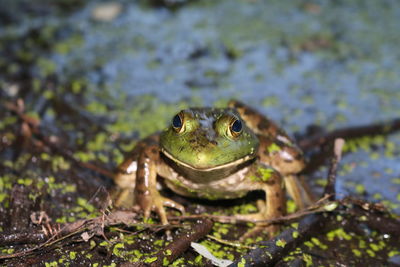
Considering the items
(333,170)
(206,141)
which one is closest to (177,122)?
(206,141)

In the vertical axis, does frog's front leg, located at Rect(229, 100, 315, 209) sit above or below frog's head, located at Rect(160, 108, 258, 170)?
below

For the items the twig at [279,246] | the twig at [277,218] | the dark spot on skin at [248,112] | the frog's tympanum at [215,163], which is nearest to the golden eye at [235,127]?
the frog's tympanum at [215,163]

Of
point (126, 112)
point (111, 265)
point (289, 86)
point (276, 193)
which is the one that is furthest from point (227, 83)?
point (111, 265)

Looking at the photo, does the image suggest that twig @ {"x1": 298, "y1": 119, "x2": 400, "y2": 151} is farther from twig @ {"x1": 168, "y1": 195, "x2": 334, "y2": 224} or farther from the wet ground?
twig @ {"x1": 168, "y1": 195, "x2": 334, "y2": 224}

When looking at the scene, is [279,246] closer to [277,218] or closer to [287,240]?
[287,240]

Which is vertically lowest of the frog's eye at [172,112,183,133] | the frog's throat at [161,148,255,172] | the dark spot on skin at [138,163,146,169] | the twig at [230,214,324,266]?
the twig at [230,214,324,266]

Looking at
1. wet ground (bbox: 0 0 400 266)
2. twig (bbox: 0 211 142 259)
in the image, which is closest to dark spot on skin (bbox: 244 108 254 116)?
wet ground (bbox: 0 0 400 266)

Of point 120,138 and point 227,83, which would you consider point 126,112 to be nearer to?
point 120,138

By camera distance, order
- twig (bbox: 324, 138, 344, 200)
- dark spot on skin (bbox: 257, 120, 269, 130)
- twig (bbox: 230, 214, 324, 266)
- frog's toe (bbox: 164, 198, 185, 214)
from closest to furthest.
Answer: twig (bbox: 230, 214, 324, 266) < frog's toe (bbox: 164, 198, 185, 214) < twig (bbox: 324, 138, 344, 200) < dark spot on skin (bbox: 257, 120, 269, 130)
